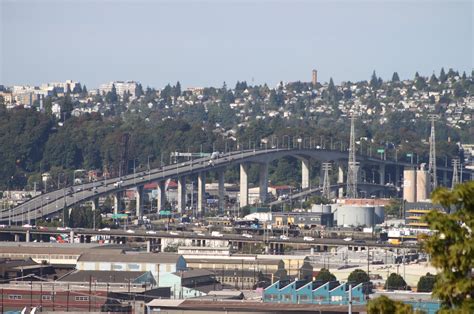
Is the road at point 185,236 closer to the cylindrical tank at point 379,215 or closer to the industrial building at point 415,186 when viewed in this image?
the cylindrical tank at point 379,215

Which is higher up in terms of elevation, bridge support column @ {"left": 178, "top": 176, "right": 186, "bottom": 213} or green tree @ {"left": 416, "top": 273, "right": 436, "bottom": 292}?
bridge support column @ {"left": 178, "top": 176, "right": 186, "bottom": 213}

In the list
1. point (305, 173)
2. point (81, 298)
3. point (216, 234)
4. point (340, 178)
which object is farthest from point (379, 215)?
point (81, 298)

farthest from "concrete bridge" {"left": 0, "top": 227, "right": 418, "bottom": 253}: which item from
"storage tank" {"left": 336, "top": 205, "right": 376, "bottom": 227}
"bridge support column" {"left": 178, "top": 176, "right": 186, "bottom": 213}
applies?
"bridge support column" {"left": 178, "top": 176, "right": 186, "bottom": 213}

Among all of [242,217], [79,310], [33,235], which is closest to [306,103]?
[242,217]

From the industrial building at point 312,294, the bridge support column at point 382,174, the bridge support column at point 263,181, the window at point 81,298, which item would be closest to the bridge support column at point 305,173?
the bridge support column at point 382,174

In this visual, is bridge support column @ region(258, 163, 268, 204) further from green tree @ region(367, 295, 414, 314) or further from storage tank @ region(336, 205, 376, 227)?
green tree @ region(367, 295, 414, 314)
